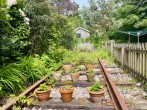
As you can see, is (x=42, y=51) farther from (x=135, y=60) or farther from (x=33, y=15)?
(x=135, y=60)

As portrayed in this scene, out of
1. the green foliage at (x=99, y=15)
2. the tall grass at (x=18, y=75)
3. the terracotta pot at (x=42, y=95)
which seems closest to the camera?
the terracotta pot at (x=42, y=95)

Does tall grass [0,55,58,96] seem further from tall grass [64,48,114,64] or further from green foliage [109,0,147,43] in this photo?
green foliage [109,0,147,43]

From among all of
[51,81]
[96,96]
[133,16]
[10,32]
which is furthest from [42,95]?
[133,16]

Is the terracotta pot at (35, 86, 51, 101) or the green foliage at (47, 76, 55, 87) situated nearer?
the terracotta pot at (35, 86, 51, 101)

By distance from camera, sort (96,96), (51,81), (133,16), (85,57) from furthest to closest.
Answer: (133,16) → (85,57) → (51,81) → (96,96)

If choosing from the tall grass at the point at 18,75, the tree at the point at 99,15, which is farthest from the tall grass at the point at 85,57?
the tree at the point at 99,15

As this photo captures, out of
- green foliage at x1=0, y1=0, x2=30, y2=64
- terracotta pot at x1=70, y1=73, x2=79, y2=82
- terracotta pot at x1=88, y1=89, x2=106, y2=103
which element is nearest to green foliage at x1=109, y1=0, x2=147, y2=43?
green foliage at x1=0, y1=0, x2=30, y2=64

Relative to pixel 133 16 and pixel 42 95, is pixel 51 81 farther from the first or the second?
pixel 133 16

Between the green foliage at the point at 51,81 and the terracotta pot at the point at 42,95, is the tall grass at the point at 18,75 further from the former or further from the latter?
the terracotta pot at the point at 42,95

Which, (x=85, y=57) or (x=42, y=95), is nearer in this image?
→ (x=42, y=95)

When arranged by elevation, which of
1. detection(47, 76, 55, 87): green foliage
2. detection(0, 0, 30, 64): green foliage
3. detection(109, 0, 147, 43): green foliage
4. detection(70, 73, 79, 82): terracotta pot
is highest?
detection(109, 0, 147, 43): green foliage

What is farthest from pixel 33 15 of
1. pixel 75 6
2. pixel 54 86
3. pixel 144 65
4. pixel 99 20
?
pixel 75 6

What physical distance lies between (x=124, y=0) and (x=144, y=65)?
22053 millimetres

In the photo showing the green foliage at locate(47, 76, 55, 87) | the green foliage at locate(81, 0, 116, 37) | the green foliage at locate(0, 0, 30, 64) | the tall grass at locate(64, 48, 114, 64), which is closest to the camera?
the green foliage at locate(0, 0, 30, 64)
